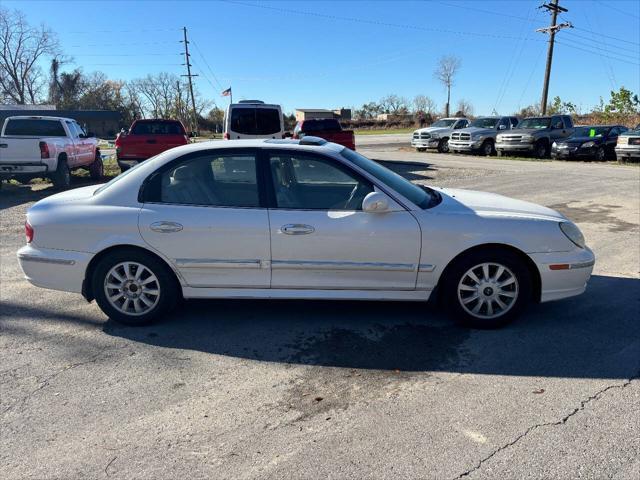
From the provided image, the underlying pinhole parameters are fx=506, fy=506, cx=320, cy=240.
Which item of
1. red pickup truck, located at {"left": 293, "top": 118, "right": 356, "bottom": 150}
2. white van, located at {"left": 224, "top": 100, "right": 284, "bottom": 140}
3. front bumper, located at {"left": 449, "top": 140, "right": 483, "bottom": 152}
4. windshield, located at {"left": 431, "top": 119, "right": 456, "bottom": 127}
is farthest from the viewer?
windshield, located at {"left": 431, "top": 119, "right": 456, "bottom": 127}

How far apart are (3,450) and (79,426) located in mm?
381

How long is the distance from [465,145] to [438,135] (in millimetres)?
2438

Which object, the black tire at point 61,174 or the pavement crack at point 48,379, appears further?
the black tire at point 61,174

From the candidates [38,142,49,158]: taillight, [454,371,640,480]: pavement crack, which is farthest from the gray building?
[454,371,640,480]: pavement crack

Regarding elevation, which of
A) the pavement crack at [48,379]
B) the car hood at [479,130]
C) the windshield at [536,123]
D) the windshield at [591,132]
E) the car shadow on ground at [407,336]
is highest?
the windshield at [536,123]

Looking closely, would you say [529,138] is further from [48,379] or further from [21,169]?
[48,379]

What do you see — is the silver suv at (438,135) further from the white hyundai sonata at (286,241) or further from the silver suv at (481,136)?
the white hyundai sonata at (286,241)

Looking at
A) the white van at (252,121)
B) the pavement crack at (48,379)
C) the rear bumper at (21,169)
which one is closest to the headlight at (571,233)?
the pavement crack at (48,379)

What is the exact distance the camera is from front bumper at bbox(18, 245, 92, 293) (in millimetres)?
4246

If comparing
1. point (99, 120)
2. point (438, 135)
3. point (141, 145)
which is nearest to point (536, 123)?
point (438, 135)

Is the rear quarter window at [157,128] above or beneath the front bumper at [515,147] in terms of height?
above

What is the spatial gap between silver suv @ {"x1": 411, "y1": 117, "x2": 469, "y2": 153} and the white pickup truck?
17.5m

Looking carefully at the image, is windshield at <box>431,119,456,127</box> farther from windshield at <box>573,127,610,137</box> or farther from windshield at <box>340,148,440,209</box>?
windshield at <box>340,148,440,209</box>

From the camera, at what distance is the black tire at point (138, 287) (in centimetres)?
422
